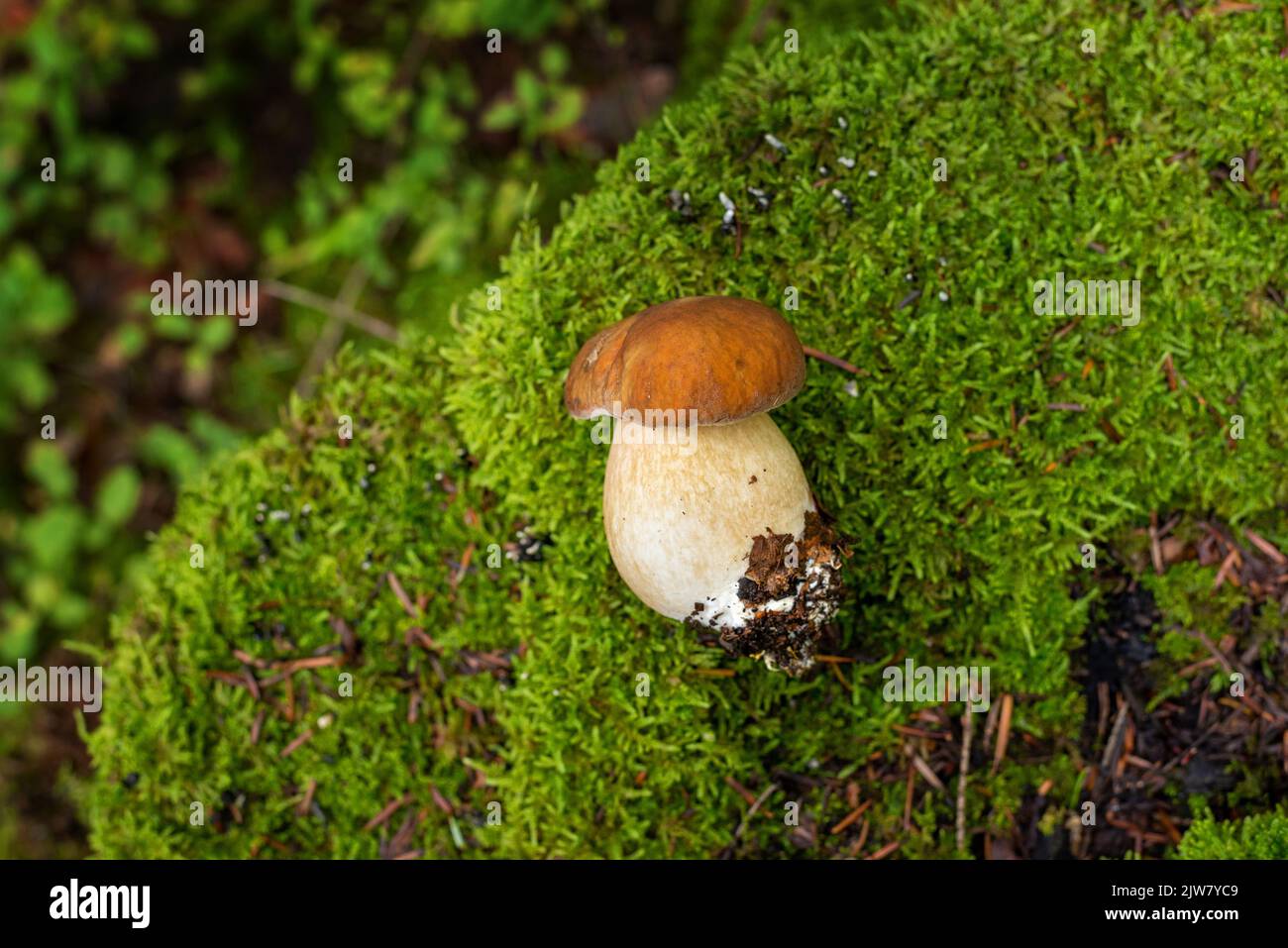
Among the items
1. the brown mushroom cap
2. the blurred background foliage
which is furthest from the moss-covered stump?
the blurred background foliage

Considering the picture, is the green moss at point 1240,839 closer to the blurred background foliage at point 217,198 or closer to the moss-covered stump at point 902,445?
the moss-covered stump at point 902,445

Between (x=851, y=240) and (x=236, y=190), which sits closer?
(x=851, y=240)

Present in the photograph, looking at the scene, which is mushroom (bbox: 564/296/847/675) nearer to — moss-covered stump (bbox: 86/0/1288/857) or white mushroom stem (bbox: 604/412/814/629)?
white mushroom stem (bbox: 604/412/814/629)

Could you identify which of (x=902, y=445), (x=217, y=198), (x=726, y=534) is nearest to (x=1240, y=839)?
(x=902, y=445)

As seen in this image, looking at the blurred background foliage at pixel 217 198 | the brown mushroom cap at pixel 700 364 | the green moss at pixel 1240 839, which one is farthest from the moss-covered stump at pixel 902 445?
the blurred background foliage at pixel 217 198

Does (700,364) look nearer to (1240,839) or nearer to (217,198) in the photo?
(1240,839)

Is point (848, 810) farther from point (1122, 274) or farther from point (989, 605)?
point (1122, 274)

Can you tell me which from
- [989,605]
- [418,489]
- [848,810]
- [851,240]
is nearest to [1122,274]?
[851,240]
